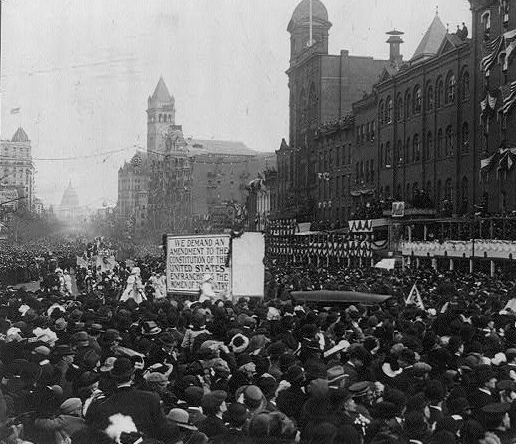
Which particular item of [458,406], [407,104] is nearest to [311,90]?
[407,104]

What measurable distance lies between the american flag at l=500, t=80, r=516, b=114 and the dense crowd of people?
2789 cm

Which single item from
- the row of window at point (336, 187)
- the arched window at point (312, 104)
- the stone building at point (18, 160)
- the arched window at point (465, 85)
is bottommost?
the row of window at point (336, 187)

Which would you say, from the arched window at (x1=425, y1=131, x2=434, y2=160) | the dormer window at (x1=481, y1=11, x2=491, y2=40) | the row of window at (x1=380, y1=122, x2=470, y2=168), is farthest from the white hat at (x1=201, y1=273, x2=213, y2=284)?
the arched window at (x1=425, y1=131, x2=434, y2=160)

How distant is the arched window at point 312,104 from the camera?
81250 millimetres

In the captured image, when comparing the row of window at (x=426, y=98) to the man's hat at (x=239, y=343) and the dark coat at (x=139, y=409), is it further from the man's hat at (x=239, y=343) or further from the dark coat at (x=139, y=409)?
the dark coat at (x=139, y=409)

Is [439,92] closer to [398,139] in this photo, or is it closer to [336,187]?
[398,139]

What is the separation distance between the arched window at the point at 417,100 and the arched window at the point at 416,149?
1616 millimetres

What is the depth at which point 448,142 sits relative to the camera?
4991cm

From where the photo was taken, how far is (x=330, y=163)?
74312mm

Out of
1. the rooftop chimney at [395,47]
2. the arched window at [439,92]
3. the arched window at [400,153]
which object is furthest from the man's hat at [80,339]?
the rooftop chimney at [395,47]

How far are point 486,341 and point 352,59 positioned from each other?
71.5 metres

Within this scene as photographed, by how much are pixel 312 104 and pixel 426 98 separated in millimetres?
29748

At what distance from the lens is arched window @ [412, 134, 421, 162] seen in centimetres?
5432

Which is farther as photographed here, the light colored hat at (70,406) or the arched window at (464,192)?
the arched window at (464,192)
